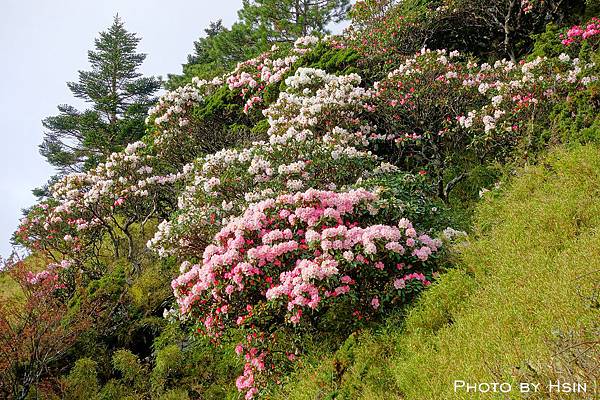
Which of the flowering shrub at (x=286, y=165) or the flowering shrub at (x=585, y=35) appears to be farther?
the flowering shrub at (x=585, y=35)

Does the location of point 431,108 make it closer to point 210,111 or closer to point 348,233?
point 348,233

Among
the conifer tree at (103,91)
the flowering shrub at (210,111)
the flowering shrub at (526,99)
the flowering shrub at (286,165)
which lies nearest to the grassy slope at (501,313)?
the flowering shrub at (526,99)

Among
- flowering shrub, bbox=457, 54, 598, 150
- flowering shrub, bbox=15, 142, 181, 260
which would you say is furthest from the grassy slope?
flowering shrub, bbox=15, 142, 181, 260

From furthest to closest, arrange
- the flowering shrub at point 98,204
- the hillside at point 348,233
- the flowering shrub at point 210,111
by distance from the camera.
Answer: the flowering shrub at point 210,111 → the flowering shrub at point 98,204 → the hillside at point 348,233

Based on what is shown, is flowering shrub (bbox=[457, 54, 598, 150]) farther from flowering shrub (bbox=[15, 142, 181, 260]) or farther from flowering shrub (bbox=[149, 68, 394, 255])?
flowering shrub (bbox=[15, 142, 181, 260])

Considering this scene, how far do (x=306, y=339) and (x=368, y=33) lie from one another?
9.64m

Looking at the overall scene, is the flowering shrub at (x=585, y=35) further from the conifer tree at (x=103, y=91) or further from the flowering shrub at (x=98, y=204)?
the conifer tree at (x=103, y=91)

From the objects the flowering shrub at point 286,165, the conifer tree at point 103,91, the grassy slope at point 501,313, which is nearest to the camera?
the grassy slope at point 501,313

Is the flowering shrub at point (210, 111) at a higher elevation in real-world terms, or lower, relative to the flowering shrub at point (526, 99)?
higher

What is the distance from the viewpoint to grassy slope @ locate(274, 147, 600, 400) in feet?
9.48

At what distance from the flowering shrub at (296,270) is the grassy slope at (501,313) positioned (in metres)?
0.40

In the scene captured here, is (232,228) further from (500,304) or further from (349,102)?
(349,102)

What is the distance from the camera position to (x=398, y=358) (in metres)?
3.85

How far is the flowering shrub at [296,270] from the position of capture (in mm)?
4441
